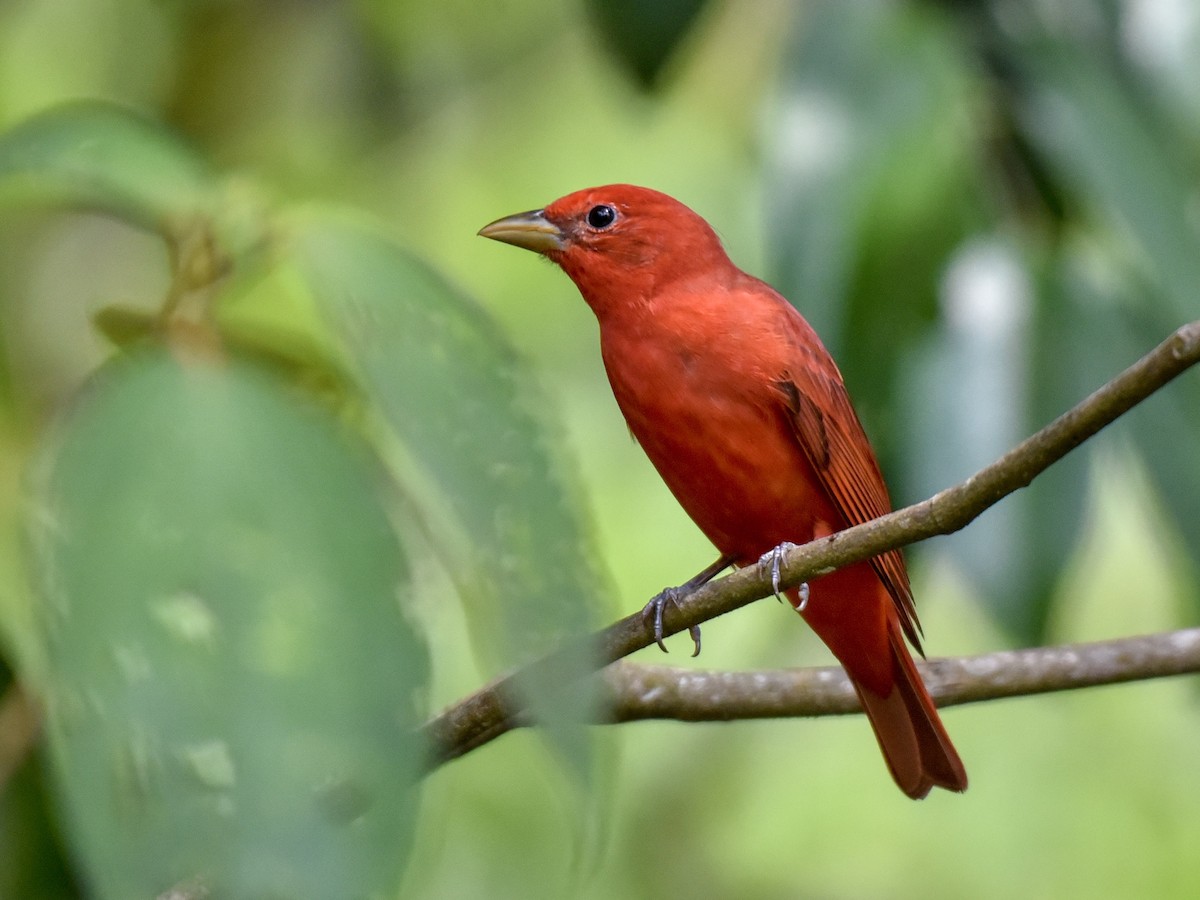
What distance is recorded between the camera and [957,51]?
10.0 ft

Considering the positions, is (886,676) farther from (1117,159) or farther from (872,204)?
(1117,159)

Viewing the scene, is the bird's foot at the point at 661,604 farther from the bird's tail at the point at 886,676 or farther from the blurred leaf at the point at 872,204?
the blurred leaf at the point at 872,204

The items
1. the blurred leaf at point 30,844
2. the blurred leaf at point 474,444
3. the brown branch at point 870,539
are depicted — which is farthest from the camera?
the blurred leaf at point 30,844

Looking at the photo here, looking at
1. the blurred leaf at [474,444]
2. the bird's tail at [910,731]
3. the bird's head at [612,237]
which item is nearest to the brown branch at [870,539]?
the blurred leaf at [474,444]

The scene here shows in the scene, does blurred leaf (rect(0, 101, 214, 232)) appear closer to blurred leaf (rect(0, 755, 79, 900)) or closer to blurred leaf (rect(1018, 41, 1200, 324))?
blurred leaf (rect(0, 755, 79, 900))

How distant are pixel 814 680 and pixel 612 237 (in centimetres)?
109

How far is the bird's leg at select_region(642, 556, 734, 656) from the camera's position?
2.50m

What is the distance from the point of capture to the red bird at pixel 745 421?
2969mm

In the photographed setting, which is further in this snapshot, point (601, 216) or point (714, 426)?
point (601, 216)

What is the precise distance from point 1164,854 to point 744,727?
1.32 meters

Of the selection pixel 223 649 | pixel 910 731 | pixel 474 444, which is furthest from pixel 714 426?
pixel 223 649

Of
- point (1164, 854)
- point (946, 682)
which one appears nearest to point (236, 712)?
point (946, 682)

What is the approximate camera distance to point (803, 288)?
2723 mm

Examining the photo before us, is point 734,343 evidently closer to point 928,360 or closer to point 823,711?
point 928,360
